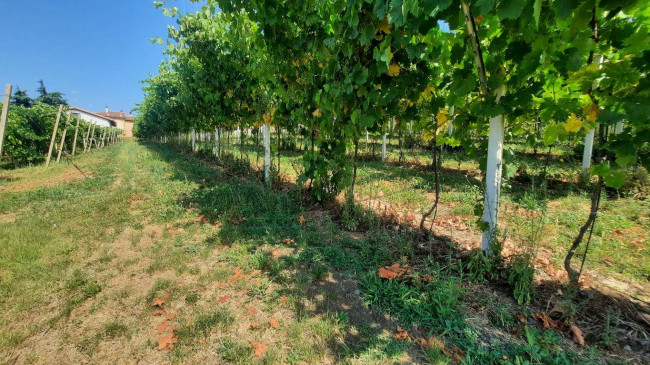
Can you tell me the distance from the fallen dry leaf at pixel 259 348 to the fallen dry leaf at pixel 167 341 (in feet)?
2.10

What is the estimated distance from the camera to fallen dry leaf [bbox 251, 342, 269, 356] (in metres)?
2.00

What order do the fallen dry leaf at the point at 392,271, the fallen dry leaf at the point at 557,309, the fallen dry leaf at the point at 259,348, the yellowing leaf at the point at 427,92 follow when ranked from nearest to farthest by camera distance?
the fallen dry leaf at the point at 259,348
the fallen dry leaf at the point at 557,309
the fallen dry leaf at the point at 392,271
the yellowing leaf at the point at 427,92

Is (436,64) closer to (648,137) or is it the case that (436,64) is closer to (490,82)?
(490,82)

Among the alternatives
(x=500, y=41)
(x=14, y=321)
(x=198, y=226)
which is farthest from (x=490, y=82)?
(x=14, y=321)

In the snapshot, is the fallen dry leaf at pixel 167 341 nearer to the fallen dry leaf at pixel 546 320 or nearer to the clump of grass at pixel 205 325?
the clump of grass at pixel 205 325

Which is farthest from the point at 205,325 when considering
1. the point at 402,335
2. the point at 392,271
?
the point at 392,271

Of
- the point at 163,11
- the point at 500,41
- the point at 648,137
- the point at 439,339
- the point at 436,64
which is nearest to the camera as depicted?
the point at 648,137

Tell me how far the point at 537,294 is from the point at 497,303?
43cm

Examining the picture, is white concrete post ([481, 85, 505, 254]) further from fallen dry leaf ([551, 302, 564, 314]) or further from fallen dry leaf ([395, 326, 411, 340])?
fallen dry leaf ([395, 326, 411, 340])

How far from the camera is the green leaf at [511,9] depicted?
4.43 feet

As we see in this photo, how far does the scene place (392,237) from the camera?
3.72 meters

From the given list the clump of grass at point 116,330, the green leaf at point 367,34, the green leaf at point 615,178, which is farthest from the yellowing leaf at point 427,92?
the clump of grass at point 116,330

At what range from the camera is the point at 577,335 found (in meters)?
1.99

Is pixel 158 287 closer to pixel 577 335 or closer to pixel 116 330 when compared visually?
pixel 116 330
